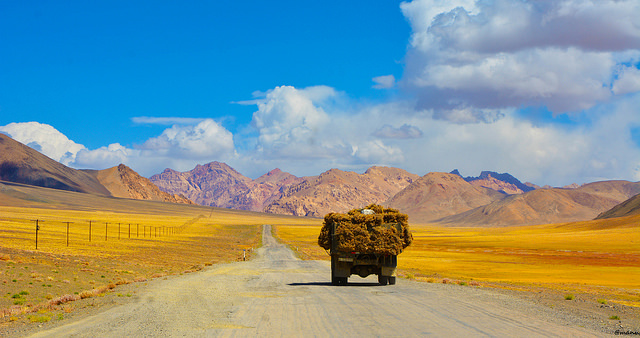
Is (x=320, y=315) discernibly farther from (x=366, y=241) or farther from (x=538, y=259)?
(x=538, y=259)

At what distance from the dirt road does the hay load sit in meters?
1.91

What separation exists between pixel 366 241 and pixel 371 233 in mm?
444

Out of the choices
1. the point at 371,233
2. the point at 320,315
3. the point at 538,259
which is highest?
the point at 371,233

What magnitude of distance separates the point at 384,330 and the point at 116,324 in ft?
24.9

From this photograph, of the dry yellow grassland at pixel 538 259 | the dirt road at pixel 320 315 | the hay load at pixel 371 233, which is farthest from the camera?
the dry yellow grassland at pixel 538 259

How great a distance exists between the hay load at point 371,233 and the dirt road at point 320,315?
1.91m

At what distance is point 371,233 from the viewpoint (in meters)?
25.0

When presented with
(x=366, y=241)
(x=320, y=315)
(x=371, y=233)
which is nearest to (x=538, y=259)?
(x=371, y=233)

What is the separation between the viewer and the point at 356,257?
2538 cm

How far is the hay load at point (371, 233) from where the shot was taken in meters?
24.8

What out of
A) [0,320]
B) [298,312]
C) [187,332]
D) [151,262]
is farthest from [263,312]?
[151,262]

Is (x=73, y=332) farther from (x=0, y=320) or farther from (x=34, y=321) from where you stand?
(x=0, y=320)

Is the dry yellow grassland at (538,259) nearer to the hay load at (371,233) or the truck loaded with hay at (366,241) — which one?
the truck loaded with hay at (366,241)

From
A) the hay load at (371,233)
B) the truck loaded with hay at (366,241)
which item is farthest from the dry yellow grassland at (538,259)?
the hay load at (371,233)
